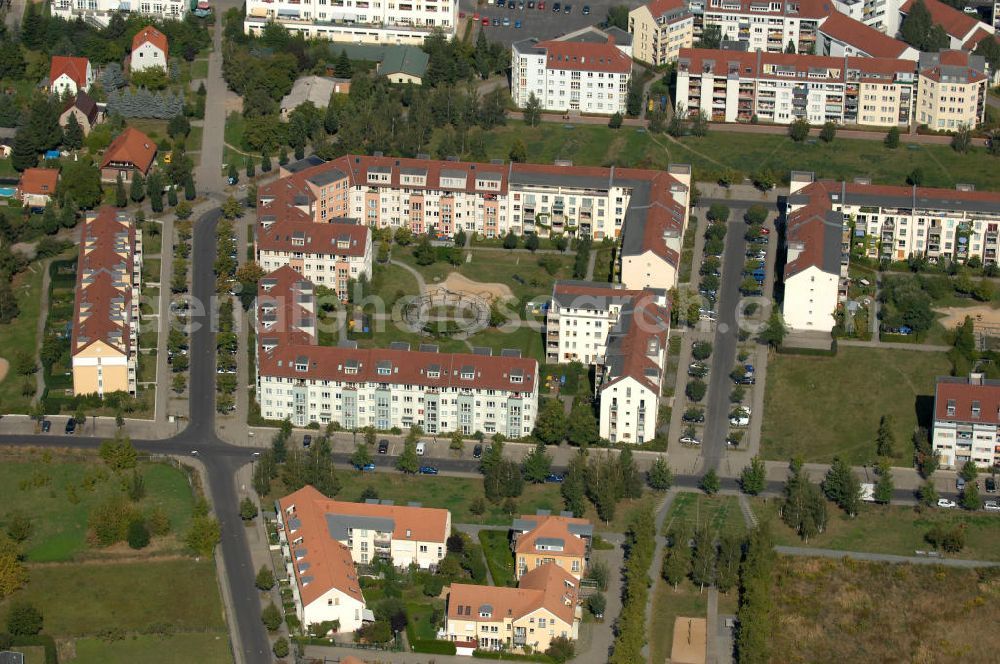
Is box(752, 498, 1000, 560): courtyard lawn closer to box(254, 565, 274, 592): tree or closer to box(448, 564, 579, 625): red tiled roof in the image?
box(448, 564, 579, 625): red tiled roof

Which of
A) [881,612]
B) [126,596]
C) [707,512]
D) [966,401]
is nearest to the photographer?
[881,612]

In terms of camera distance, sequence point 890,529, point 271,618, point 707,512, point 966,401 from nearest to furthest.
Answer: point 271,618, point 890,529, point 707,512, point 966,401

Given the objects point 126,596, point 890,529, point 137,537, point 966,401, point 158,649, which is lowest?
point 158,649

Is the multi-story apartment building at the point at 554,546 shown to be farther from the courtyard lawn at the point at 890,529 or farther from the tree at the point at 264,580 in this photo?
the tree at the point at 264,580

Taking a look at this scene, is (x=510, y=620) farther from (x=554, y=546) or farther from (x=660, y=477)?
(x=660, y=477)

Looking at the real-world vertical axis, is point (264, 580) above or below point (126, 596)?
above

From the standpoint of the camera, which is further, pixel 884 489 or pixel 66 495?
pixel 66 495

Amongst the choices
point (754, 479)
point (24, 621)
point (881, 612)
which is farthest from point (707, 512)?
point (24, 621)
